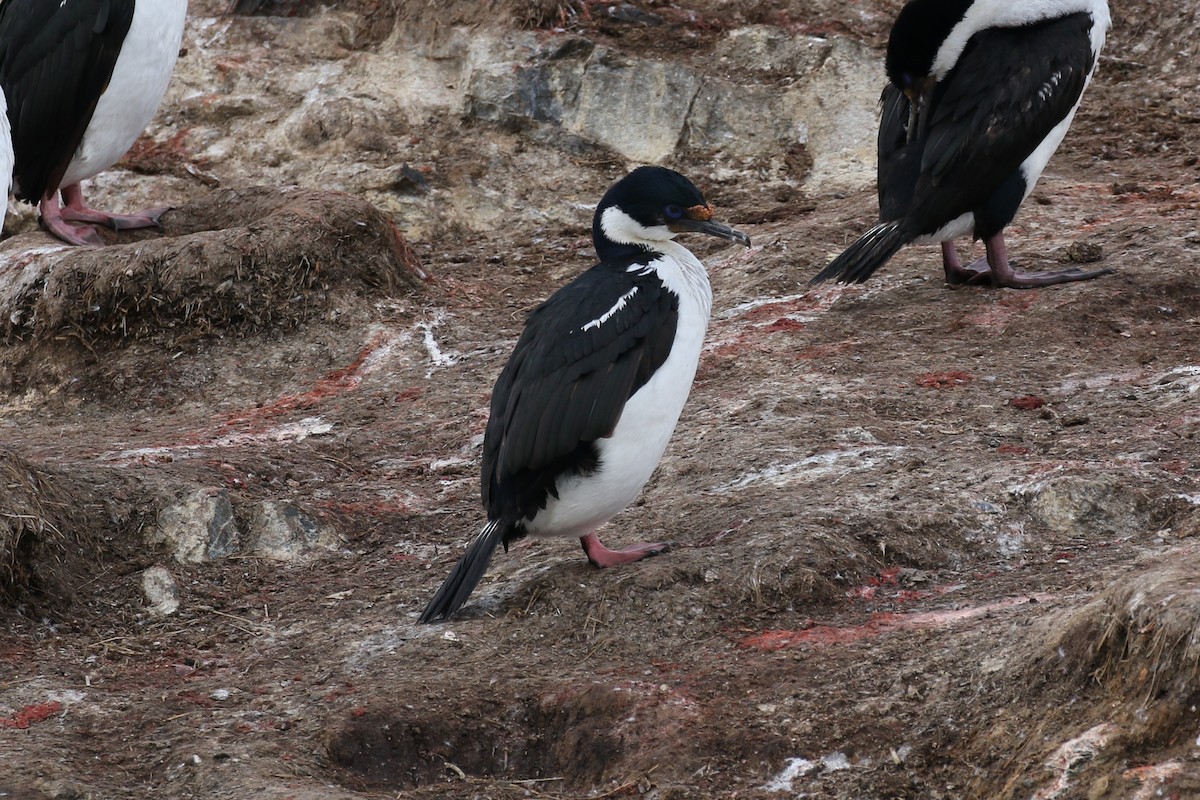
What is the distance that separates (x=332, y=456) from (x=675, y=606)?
279 cm

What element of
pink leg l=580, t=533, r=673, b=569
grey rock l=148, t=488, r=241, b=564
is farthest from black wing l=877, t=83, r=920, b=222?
→ grey rock l=148, t=488, r=241, b=564

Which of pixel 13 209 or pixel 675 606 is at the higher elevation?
pixel 675 606

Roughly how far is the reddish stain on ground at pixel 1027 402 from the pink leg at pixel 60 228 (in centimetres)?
556

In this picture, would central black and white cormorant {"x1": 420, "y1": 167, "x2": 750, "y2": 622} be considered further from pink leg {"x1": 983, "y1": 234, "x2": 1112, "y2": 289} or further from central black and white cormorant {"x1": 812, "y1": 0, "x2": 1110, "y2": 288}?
pink leg {"x1": 983, "y1": 234, "x2": 1112, "y2": 289}

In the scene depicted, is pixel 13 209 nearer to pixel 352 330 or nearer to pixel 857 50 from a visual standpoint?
pixel 352 330

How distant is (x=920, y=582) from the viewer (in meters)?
4.94

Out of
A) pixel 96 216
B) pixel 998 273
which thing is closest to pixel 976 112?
pixel 998 273

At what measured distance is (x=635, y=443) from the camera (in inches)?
200

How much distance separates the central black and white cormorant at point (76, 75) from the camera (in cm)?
838

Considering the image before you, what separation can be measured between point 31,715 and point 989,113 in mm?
5163

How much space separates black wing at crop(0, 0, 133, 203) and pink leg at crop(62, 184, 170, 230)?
21.7 inches

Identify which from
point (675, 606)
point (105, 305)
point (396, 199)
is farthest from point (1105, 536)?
point (396, 199)

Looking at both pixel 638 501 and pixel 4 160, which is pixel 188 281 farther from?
pixel 638 501

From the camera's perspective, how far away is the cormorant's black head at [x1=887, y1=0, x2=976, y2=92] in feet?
23.6
